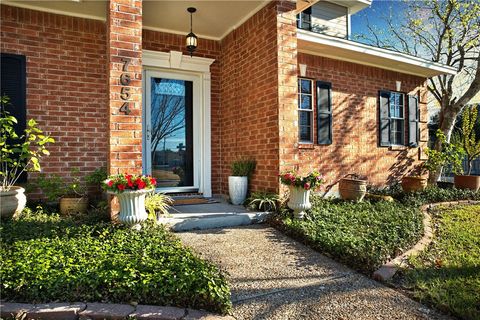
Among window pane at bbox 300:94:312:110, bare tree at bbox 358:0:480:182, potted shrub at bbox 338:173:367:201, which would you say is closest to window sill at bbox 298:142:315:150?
window pane at bbox 300:94:312:110

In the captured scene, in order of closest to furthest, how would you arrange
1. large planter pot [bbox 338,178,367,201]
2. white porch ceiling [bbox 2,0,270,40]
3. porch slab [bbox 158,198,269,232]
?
porch slab [bbox 158,198,269,232], white porch ceiling [bbox 2,0,270,40], large planter pot [bbox 338,178,367,201]

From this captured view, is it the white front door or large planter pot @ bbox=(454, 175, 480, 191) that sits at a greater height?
the white front door

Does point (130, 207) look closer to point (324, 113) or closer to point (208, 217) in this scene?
point (208, 217)

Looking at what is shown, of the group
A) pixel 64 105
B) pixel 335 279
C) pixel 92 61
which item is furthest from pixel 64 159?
pixel 335 279

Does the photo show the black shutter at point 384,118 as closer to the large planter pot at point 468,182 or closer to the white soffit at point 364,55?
the white soffit at point 364,55

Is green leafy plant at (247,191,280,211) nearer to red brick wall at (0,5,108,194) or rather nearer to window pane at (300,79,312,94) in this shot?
red brick wall at (0,5,108,194)

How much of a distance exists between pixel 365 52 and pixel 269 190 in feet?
13.6

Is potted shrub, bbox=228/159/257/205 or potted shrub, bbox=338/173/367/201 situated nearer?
potted shrub, bbox=228/159/257/205

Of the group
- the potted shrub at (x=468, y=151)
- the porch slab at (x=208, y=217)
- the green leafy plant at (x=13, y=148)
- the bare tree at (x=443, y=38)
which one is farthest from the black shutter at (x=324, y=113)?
the green leafy plant at (x=13, y=148)

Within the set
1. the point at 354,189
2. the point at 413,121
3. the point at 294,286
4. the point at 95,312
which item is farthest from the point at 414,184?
the point at 95,312

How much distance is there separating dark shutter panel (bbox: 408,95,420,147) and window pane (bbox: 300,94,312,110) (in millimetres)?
3336

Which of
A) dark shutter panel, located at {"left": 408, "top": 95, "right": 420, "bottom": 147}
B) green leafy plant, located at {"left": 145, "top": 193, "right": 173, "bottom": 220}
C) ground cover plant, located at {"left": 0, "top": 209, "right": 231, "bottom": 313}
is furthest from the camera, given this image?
dark shutter panel, located at {"left": 408, "top": 95, "right": 420, "bottom": 147}

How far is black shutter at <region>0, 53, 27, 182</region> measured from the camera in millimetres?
4578

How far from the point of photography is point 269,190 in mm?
4941
